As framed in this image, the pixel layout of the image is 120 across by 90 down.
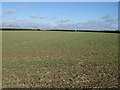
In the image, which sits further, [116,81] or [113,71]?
[113,71]

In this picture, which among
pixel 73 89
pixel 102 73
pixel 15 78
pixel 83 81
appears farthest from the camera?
pixel 102 73

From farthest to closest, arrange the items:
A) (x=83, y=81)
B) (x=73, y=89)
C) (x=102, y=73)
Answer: (x=102, y=73) → (x=83, y=81) → (x=73, y=89)

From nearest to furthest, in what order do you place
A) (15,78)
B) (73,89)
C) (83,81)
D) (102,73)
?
(73,89)
(83,81)
(15,78)
(102,73)

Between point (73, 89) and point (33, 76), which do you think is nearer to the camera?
point (73, 89)

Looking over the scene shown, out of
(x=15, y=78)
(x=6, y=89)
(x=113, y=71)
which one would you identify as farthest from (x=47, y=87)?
(x=113, y=71)

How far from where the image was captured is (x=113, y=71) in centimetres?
1110

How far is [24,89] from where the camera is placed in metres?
7.79

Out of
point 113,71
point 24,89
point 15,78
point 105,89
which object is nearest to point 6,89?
point 24,89

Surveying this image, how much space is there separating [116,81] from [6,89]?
16.9ft

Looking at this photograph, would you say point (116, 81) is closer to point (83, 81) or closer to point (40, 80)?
point (83, 81)

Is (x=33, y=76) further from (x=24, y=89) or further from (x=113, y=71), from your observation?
(x=113, y=71)

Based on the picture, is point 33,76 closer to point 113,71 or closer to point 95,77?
point 95,77

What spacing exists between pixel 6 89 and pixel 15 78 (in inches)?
66.1

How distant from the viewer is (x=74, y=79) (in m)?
9.26
